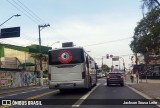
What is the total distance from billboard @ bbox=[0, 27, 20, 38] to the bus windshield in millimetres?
21976

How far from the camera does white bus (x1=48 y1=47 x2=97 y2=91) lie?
24.0 metres

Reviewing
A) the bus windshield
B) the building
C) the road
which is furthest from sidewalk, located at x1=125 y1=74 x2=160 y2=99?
the building

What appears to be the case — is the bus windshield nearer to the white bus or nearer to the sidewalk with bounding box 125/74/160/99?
the white bus

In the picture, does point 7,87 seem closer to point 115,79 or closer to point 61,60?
point 115,79

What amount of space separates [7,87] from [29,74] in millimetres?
9860

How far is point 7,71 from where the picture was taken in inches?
1825

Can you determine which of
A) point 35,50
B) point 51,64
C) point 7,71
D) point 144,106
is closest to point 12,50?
point 35,50

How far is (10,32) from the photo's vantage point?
45.7 metres

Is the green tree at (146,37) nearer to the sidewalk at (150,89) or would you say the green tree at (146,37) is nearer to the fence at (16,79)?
the sidewalk at (150,89)

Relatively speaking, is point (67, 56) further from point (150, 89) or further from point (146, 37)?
point (146, 37)

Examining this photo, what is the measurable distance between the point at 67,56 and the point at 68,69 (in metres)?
0.88

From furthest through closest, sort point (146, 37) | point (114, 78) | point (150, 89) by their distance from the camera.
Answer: point (146, 37)
point (114, 78)
point (150, 89)

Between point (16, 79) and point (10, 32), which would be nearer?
point (10, 32)

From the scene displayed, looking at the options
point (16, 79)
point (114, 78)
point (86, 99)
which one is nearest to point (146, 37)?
point (16, 79)
